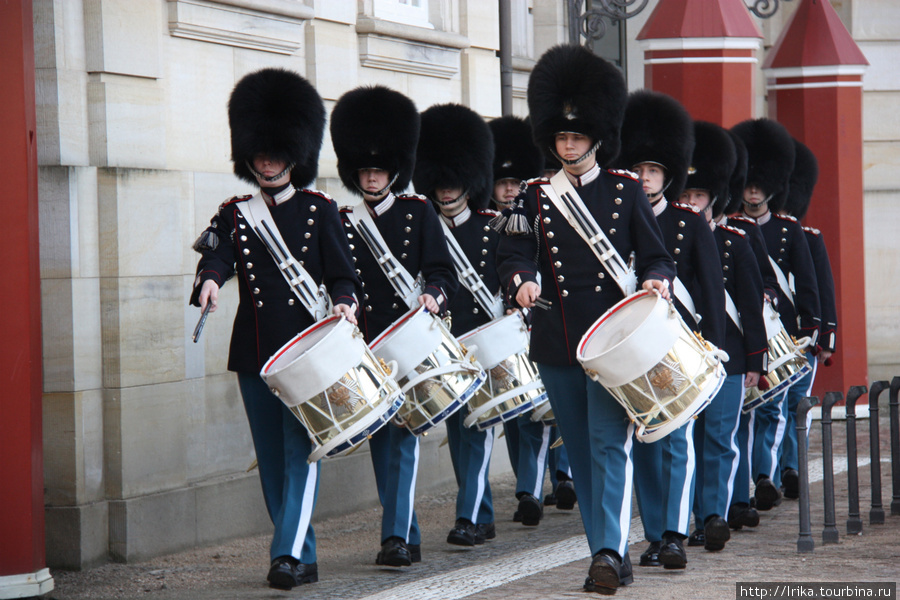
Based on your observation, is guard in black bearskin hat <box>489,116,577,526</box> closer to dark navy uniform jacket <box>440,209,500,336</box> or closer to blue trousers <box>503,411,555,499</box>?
blue trousers <box>503,411,555,499</box>

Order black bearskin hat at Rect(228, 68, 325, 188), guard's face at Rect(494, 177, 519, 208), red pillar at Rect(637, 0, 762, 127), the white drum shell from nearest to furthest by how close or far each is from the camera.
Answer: the white drum shell → black bearskin hat at Rect(228, 68, 325, 188) → guard's face at Rect(494, 177, 519, 208) → red pillar at Rect(637, 0, 762, 127)

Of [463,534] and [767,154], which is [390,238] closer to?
[463,534]

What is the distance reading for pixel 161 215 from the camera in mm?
6750

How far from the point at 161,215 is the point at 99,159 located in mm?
451

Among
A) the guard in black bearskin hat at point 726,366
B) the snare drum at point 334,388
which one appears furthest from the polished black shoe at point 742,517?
the snare drum at point 334,388

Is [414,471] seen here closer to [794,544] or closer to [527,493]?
[527,493]

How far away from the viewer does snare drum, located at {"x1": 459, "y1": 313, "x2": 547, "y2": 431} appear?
664cm

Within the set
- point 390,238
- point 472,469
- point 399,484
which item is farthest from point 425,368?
point 472,469

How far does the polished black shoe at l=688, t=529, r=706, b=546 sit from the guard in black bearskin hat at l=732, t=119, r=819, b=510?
1.28 metres

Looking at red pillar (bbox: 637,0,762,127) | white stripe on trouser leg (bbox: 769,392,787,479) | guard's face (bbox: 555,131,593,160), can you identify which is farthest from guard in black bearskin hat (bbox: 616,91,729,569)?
red pillar (bbox: 637,0,762,127)

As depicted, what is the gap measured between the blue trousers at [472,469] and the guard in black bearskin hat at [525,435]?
0.51m

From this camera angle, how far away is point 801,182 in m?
9.37

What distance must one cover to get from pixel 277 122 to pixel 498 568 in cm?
205

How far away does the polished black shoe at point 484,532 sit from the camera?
6.79 meters
